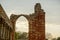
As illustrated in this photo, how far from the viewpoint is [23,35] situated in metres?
63.7

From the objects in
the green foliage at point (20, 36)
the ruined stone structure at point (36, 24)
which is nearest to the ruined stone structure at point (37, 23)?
the ruined stone structure at point (36, 24)

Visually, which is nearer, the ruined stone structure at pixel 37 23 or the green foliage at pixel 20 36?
the ruined stone structure at pixel 37 23

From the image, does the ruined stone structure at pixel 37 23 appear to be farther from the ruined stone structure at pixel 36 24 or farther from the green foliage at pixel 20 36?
the green foliage at pixel 20 36

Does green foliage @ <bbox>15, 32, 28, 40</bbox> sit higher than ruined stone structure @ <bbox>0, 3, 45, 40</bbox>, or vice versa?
ruined stone structure @ <bbox>0, 3, 45, 40</bbox>

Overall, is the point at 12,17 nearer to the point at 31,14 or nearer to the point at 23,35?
the point at 31,14

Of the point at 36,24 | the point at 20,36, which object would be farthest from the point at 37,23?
the point at 20,36

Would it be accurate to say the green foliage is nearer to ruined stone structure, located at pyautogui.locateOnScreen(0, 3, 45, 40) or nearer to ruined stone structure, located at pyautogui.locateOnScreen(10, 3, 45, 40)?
ruined stone structure, located at pyautogui.locateOnScreen(0, 3, 45, 40)

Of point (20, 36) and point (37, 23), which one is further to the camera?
point (20, 36)

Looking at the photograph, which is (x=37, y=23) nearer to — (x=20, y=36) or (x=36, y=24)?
(x=36, y=24)

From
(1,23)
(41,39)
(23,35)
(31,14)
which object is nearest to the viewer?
(1,23)

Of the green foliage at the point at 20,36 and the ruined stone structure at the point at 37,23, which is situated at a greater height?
the ruined stone structure at the point at 37,23

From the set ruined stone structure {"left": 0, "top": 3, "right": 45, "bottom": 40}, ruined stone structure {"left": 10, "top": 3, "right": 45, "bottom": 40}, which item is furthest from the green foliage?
ruined stone structure {"left": 10, "top": 3, "right": 45, "bottom": 40}

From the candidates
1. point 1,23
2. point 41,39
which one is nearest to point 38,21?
point 41,39

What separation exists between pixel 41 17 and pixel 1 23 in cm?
1226
